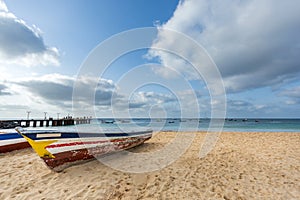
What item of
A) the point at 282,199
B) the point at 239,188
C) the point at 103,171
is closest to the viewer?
the point at 282,199

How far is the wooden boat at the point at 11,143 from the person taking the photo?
722 cm

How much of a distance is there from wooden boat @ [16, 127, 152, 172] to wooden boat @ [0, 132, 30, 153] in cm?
315

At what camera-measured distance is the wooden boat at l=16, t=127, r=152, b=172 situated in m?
4.41

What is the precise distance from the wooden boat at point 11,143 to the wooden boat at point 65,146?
3.15 metres

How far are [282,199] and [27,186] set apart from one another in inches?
221

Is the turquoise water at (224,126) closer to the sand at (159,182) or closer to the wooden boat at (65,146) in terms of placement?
the sand at (159,182)

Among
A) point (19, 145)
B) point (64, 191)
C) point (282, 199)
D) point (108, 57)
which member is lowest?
point (282, 199)

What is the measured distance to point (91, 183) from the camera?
3893 millimetres

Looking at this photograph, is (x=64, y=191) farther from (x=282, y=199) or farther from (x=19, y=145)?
(x=19, y=145)

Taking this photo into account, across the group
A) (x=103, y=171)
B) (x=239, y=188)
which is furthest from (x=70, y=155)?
(x=239, y=188)

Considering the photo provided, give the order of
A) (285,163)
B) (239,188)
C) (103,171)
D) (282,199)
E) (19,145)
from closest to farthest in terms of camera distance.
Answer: (282,199), (239,188), (103,171), (285,163), (19,145)

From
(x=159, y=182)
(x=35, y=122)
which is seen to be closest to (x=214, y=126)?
(x=159, y=182)

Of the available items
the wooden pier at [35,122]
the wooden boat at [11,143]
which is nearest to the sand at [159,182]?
the wooden boat at [11,143]

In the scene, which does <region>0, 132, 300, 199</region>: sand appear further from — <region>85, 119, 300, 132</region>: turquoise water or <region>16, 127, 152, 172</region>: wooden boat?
<region>85, 119, 300, 132</region>: turquoise water
